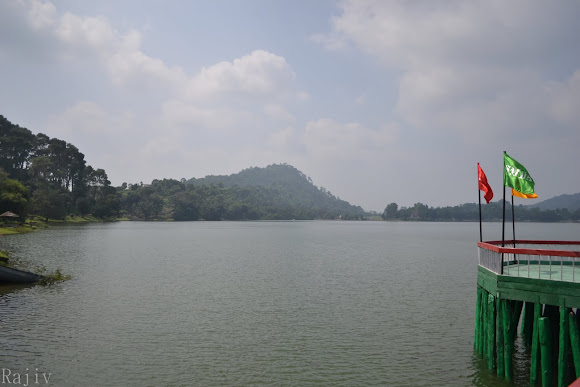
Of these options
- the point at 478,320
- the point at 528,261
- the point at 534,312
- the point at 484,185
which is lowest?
the point at 478,320

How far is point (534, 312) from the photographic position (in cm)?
1364

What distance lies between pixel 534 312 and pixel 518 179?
502 centimetres

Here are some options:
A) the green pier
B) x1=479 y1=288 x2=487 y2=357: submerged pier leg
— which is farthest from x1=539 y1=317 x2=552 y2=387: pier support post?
x1=479 y1=288 x2=487 y2=357: submerged pier leg

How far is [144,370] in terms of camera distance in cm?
1720

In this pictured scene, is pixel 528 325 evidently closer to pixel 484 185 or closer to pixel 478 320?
pixel 478 320

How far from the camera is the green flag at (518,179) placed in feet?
51.9

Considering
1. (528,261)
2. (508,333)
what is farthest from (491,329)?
(528,261)

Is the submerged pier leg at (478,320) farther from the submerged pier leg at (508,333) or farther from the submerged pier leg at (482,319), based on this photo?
the submerged pier leg at (508,333)

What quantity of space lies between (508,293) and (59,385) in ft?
53.1

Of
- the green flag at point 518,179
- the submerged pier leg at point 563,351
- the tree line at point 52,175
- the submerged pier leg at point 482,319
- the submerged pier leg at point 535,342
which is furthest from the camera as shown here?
the tree line at point 52,175

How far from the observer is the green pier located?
12.9m

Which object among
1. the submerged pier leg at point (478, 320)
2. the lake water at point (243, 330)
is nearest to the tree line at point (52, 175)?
the lake water at point (243, 330)

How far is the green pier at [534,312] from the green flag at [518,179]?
2193mm

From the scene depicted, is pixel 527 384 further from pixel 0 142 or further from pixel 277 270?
pixel 0 142
